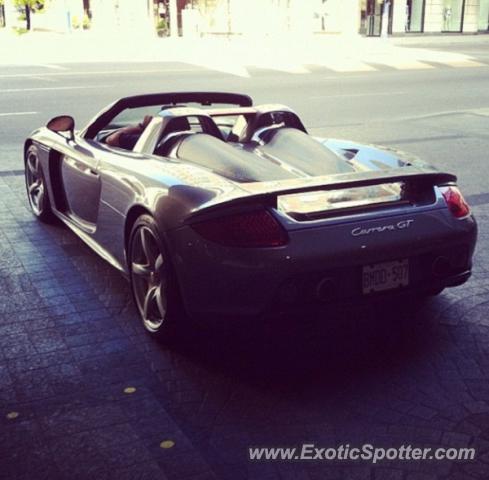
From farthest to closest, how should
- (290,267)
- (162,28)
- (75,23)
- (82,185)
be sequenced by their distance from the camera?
(75,23) → (162,28) → (82,185) → (290,267)

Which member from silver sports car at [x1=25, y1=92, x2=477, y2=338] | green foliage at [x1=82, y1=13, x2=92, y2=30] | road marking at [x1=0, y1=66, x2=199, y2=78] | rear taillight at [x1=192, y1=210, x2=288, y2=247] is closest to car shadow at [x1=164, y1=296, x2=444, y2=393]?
silver sports car at [x1=25, y1=92, x2=477, y2=338]

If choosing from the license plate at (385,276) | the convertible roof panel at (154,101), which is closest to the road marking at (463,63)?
the convertible roof panel at (154,101)

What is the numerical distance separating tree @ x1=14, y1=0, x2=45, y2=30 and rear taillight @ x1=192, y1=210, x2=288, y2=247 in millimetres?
41722

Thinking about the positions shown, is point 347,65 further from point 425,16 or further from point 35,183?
point 425,16

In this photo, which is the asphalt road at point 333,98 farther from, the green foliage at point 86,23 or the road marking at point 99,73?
the green foliage at point 86,23

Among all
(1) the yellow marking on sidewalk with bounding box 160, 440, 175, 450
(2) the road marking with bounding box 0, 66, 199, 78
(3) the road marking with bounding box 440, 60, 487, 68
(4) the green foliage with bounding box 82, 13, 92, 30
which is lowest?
(4) the green foliage with bounding box 82, 13, 92, 30

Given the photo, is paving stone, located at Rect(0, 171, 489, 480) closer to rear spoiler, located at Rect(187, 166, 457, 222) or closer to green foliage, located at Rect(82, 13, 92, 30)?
rear spoiler, located at Rect(187, 166, 457, 222)

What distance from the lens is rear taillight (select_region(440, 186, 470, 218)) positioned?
4086 mm

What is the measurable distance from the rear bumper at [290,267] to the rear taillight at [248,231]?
36 millimetres

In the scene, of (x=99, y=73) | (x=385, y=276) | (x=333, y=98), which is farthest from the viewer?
(x=99, y=73)

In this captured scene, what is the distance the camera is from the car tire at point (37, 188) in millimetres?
6230

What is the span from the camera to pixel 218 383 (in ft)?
12.1

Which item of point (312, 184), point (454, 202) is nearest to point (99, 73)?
point (454, 202)

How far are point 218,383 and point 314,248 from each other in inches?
31.0
